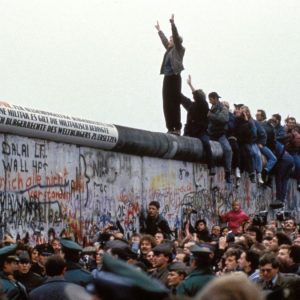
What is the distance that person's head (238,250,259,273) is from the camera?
13602 millimetres

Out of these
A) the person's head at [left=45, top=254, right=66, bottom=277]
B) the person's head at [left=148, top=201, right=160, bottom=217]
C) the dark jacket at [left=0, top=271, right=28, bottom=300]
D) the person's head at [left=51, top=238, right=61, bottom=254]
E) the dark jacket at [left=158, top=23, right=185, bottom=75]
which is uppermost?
the dark jacket at [left=158, top=23, right=185, bottom=75]

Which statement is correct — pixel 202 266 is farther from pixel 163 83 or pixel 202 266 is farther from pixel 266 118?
pixel 266 118

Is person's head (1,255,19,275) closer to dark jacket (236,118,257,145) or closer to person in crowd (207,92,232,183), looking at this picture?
person in crowd (207,92,232,183)

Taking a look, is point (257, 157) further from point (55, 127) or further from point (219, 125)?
point (55, 127)

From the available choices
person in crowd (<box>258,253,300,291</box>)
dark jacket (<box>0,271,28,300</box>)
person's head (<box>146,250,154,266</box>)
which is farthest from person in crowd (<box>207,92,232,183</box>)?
dark jacket (<box>0,271,28,300</box>)

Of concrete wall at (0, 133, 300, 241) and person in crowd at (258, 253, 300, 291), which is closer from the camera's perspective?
person in crowd at (258, 253, 300, 291)

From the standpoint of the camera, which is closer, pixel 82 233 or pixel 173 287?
pixel 173 287

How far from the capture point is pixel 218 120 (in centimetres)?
2569

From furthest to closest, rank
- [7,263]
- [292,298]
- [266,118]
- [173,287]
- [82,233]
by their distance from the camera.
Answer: [266,118] → [82,233] → [173,287] → [7,263] → [292,298]

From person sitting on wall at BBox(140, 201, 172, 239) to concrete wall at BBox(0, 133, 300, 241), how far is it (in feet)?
3.14

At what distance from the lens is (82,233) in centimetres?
2084

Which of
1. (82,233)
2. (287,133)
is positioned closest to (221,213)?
(287,133)

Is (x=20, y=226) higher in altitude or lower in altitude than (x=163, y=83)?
lower

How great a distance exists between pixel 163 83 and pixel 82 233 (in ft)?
17.3
